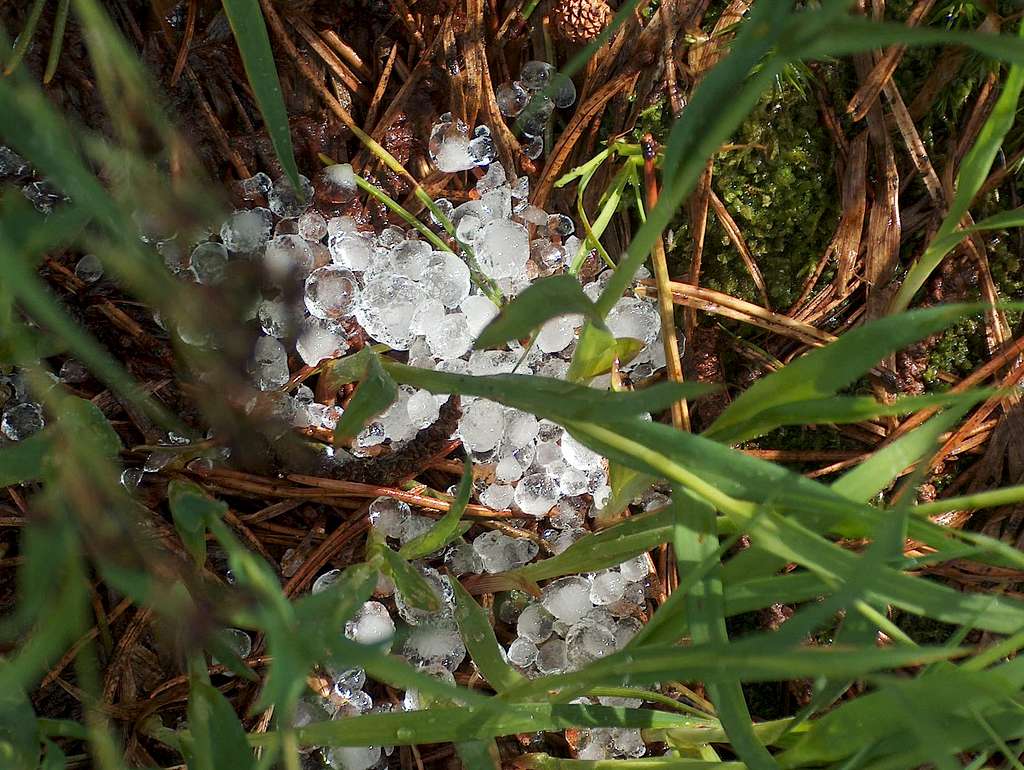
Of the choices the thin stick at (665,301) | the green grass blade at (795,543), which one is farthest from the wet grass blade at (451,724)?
the thin stick at (665,301)

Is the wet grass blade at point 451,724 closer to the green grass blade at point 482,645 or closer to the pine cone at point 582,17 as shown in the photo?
the green grass blade at point 482,645

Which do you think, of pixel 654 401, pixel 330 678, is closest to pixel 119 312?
pixel 330 678

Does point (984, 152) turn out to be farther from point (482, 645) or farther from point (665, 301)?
point (482, 645)

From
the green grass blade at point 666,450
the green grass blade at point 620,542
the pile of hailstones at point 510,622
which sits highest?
the green grass blade at point 666,450

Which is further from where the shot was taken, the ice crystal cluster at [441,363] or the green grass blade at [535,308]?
the ice crystal cluster at [441,363]

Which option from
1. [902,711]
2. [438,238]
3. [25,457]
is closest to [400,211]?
[438,238]

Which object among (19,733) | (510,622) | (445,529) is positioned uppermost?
(445,529)

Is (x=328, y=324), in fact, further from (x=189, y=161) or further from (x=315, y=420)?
(x=189, y=161)
